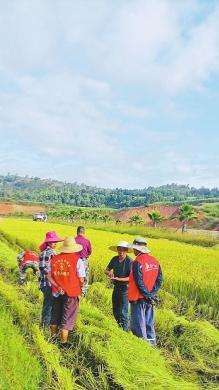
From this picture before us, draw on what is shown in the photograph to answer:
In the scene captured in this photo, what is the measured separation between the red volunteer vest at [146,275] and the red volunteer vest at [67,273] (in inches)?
31.2

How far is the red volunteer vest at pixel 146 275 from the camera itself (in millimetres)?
7250

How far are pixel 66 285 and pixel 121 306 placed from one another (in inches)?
53.6

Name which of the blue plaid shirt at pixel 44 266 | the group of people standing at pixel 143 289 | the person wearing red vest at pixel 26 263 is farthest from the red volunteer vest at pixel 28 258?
the group of people standing at pixel 143 289

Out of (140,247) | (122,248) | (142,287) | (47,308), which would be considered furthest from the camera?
(122,248)

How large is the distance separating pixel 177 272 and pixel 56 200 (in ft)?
524

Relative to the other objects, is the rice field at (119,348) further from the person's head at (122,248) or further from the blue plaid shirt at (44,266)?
the person's head at (122,248)

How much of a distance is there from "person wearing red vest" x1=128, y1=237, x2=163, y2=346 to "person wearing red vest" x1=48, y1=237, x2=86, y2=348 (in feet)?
2.51

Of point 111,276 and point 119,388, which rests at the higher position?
point 111,276

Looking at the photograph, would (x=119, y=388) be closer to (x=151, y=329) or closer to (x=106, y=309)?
(x=151, y=329)

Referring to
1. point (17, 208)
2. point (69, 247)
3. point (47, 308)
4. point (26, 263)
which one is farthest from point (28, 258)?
point (17, 208)

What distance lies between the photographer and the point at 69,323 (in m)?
7.00

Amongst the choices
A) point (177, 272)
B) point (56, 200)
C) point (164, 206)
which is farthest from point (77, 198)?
point (177, 272)

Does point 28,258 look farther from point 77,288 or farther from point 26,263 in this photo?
point 77,288

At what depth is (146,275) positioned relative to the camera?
23.8ft
